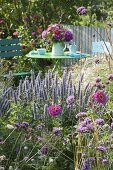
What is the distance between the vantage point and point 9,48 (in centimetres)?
878

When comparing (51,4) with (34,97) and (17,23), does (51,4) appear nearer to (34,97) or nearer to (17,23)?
(17,23)

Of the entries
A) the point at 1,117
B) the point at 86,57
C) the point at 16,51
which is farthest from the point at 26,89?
the point at 16,51

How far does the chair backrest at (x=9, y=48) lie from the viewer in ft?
28.1

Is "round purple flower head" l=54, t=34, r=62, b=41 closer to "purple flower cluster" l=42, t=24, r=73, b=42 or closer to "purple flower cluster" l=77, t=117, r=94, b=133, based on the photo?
"purple flower cluster" l=42, t=24, r=73, b=42

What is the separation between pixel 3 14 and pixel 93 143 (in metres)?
9.09

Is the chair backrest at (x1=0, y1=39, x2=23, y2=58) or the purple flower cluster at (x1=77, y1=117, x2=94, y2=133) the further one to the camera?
the chair backrest at (x1=0, y1=39, x2=23, y2=58)

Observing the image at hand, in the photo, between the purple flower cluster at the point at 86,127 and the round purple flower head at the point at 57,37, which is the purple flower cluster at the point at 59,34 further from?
the purple flower cluster at the point at 86,127

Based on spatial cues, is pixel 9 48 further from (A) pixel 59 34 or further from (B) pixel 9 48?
(A) pixel 59 34

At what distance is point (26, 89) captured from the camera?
13.6ft

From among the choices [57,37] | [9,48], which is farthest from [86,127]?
[9,48]

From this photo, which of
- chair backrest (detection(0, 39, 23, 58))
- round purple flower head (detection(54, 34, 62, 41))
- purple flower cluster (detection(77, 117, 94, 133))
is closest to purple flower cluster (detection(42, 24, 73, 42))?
round purple flower head (detection(54, 34, 62, 41))

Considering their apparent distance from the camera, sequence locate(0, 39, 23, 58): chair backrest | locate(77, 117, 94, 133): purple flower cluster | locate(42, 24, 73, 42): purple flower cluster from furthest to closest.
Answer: locate(0, 39, 23, 58): chair backrest → locate(42, 24, 73, 42): purple flower cluster → locate(77, 117, 94, 133): purple flower cluster

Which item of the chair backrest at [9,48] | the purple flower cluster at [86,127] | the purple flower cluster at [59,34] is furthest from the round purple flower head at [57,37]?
the purple flower cluster at [86,127]

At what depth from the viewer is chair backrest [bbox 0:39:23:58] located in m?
8.57
